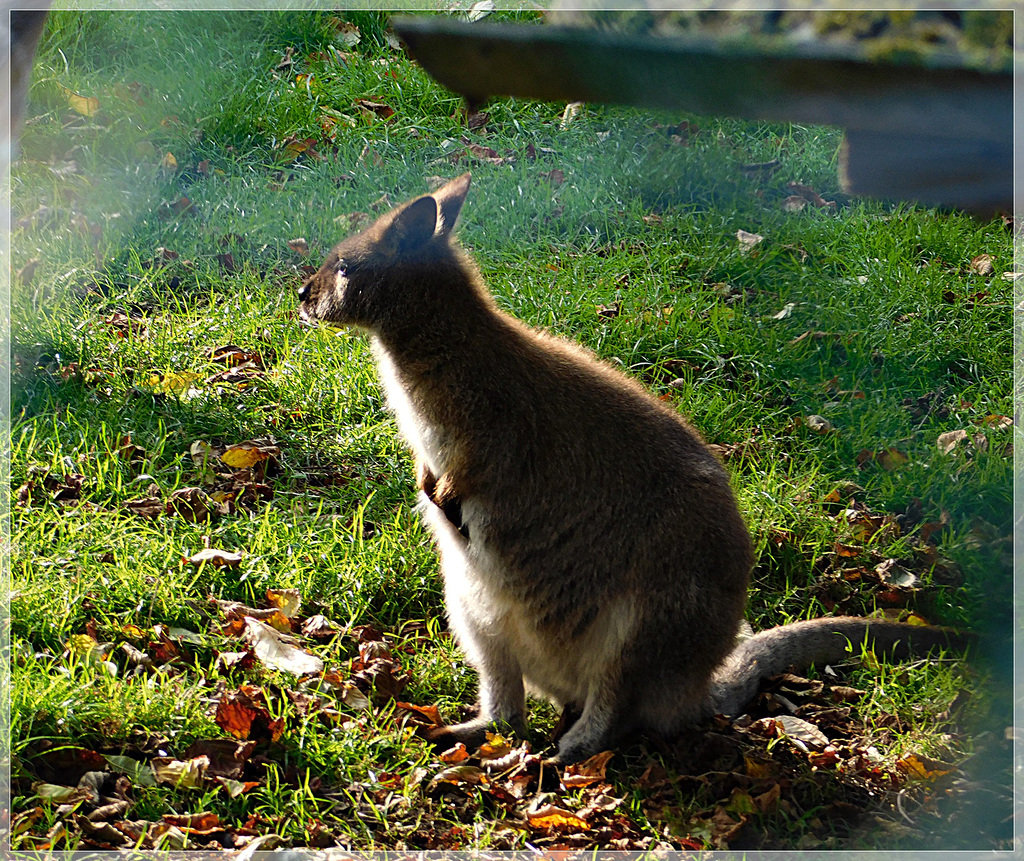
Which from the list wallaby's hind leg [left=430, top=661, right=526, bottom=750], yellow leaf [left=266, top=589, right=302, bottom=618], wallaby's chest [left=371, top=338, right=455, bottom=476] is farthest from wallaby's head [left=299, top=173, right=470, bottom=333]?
wallaby's hind leg [left=430, top=661, right=526, bottom=750]

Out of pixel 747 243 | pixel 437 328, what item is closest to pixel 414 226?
pixel 437 328

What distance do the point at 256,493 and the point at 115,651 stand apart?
3.36 ft

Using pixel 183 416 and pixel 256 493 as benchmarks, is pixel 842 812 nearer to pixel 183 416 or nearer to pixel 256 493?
pixel 256 493

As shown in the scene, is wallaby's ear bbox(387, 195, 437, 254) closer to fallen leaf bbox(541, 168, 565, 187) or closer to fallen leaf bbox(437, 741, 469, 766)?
fallen leaf bbox(437, 741, 469, 766)

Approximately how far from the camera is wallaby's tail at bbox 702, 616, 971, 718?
329 centimetres

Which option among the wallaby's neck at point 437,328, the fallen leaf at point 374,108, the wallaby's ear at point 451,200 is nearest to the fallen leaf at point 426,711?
the wallaby's neck at point 437,328

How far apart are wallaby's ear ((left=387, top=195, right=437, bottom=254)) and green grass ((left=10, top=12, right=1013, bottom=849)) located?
486 millimetres

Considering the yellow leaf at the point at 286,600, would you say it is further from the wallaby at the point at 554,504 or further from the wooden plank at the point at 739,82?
the wooden plank at the point at 739,82

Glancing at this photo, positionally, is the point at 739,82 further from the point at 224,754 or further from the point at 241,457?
the point at 241,457

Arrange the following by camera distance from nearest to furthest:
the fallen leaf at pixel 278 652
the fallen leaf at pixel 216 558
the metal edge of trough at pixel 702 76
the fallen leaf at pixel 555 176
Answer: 1. the metal edge of trough at pixel 702 76
2. the fallen leaf at pixel 278 652
3. the fallen leaf at pixel 216 558
4. the fallen leaf at pixel 555 176

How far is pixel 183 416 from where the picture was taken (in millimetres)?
4188

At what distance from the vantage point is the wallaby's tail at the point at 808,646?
10.8ft

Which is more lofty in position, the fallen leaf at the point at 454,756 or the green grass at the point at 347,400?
the green grass at the point at 347,400

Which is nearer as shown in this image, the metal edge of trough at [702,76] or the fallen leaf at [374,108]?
the metal edge of trough at [702,76]
